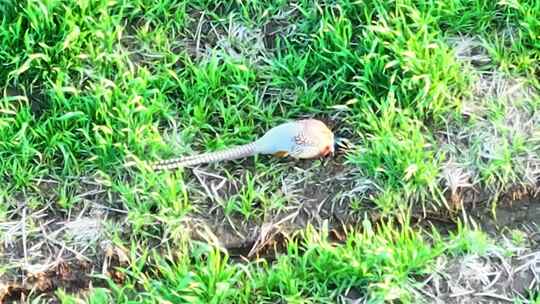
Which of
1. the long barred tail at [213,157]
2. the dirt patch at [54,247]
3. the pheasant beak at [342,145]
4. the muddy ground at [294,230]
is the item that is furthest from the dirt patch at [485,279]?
the dirt patch at [54,247]

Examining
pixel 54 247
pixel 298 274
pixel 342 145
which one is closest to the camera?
pixel 298 274

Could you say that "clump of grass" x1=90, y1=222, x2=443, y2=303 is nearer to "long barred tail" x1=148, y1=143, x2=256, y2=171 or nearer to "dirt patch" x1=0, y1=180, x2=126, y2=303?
→ "dirt patch" x1=0, y1=180, x2=126, y2=303

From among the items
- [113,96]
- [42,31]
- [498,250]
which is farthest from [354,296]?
[42,31]

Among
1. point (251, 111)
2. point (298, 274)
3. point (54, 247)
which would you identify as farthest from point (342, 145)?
point (54, 247)

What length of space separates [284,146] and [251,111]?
0.20 metres

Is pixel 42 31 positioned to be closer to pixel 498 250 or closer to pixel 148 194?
pixel 148 194

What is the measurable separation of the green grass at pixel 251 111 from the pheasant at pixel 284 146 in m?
0.04

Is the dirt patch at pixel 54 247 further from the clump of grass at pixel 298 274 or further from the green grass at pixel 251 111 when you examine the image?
the clump of grass at pixel 298 274

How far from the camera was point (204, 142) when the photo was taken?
3.52 metres

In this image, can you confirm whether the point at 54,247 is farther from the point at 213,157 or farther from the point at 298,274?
the point at 298,274

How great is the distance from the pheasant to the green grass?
0.14ft

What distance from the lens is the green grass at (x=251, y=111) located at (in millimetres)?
3287

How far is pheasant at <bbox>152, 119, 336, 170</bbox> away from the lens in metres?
3.43

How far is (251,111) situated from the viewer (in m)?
3.57
